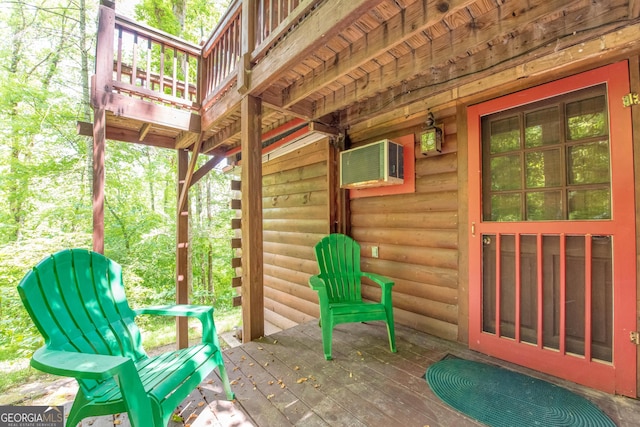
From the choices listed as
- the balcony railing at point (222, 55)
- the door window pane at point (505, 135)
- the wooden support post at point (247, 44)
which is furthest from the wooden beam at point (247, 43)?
the door window pane at point (505, 135)

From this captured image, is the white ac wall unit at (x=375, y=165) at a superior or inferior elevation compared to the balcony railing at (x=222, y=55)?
inferior

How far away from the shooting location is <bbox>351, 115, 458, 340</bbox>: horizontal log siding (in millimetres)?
2307

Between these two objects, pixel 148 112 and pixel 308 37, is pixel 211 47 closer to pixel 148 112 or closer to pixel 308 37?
pixel 148 112

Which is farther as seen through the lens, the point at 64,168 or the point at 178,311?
the point at 64,168

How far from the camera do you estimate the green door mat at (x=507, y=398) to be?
135 centimetres

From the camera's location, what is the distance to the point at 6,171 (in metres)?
5.20

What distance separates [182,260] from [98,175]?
1.65 meters

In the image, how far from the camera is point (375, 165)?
2.54 meters

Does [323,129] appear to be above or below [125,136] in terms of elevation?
below

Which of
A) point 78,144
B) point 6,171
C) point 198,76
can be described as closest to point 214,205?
point 78,144

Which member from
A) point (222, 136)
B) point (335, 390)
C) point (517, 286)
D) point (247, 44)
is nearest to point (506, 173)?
point (517, 286)

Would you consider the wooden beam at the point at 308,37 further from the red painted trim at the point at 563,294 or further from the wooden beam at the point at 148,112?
the red painted trim at the point at 563,294

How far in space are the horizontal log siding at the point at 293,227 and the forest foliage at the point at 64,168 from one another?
156 inches

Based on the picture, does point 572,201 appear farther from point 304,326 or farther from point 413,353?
point 304,326
